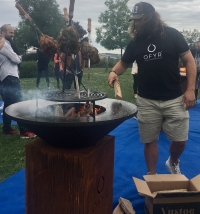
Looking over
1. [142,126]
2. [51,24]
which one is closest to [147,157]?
[142,126]

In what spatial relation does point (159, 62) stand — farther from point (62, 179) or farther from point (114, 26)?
point (114, 26)

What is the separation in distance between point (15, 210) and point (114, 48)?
4546 centimetres

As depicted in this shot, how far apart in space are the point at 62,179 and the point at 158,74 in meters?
1.46

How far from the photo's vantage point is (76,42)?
202cm

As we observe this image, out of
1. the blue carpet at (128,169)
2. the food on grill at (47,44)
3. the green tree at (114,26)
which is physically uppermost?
the green tree at (114,26)

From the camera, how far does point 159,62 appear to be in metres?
2.79

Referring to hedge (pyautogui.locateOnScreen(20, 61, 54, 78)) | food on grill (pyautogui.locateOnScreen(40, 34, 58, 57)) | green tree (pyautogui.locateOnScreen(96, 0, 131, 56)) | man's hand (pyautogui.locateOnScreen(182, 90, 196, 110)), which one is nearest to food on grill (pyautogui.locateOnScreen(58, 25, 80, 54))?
food on grill (pyautogui.locateOnScreen(40, 34, 58, 57))

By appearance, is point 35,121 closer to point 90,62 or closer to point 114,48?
point 90,62

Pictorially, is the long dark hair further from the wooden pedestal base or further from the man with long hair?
the wooden pedestal base

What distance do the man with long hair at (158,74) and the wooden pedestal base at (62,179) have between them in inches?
34.0

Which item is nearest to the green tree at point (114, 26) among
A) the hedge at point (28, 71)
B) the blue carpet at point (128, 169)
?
the hedge at point (28, 71)

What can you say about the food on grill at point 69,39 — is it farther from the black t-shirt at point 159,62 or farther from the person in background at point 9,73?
the person in background at point 9,73

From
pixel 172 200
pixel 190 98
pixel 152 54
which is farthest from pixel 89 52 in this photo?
pixel 172 200

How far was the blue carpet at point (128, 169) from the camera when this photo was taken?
112 inches
